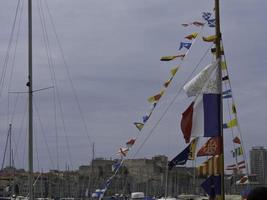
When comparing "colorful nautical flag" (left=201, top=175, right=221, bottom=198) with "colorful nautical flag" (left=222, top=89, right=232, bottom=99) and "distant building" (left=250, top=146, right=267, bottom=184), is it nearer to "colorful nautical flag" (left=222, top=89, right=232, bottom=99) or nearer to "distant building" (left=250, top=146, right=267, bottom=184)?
"colorful nautical flag" (left=222, top=89, right=232, bottom=99)

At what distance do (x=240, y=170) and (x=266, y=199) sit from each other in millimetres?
10871

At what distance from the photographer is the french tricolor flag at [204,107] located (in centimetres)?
1518

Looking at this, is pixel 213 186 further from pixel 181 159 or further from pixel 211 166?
pixel 181 159

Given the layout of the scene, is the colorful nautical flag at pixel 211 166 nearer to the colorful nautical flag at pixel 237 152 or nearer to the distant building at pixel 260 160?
the colorful nautical flag at pixel 237 152

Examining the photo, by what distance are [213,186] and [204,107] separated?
187 cm

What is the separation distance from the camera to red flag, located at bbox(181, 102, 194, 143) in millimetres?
15859

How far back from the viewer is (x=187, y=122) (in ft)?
52.2

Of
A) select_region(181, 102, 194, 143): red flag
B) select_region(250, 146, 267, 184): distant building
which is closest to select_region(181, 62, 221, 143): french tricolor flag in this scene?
select_region(181, 102, 194, 143): red flag

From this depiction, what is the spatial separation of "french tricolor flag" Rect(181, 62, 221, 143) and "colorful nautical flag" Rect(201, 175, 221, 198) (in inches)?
40.8

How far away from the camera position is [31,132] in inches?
1103

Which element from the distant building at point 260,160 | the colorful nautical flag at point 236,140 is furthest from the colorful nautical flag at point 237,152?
the distant building at point 260,160

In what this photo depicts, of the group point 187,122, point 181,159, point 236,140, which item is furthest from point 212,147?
point 236,140

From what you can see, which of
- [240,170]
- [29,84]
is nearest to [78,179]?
[29,84]

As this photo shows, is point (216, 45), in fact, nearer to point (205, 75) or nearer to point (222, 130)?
point (205, 75)
